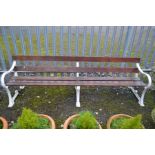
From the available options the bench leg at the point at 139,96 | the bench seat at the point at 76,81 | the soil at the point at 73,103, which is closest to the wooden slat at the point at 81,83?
the bench seat at the point at 76,81

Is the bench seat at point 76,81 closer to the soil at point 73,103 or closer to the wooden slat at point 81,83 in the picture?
the wooden slat at point 81,83

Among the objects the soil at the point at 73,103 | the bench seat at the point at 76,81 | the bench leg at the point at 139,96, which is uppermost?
the bench seat at the point at 76,81

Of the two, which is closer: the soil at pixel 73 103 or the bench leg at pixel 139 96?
the soil at pixel 73 103

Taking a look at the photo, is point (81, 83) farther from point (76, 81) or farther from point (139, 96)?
point (139, 96)

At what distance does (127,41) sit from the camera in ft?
14.8

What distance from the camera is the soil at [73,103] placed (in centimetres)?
371

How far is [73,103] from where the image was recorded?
3.97 metres

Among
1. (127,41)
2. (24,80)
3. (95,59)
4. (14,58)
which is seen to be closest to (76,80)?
(95,59)

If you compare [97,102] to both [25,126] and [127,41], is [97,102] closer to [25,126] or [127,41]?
[127,41]

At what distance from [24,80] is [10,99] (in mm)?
465

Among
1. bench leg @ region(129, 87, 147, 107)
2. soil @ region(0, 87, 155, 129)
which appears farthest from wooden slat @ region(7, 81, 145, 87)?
soil @ region(0, 87, 155, 129)

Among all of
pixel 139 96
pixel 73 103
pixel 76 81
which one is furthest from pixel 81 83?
pixel 139 96

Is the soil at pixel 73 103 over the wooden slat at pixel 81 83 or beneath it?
beneath

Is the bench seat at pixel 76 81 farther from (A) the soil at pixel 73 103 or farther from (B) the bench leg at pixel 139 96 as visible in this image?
(A) the soil at pixel 73 103
